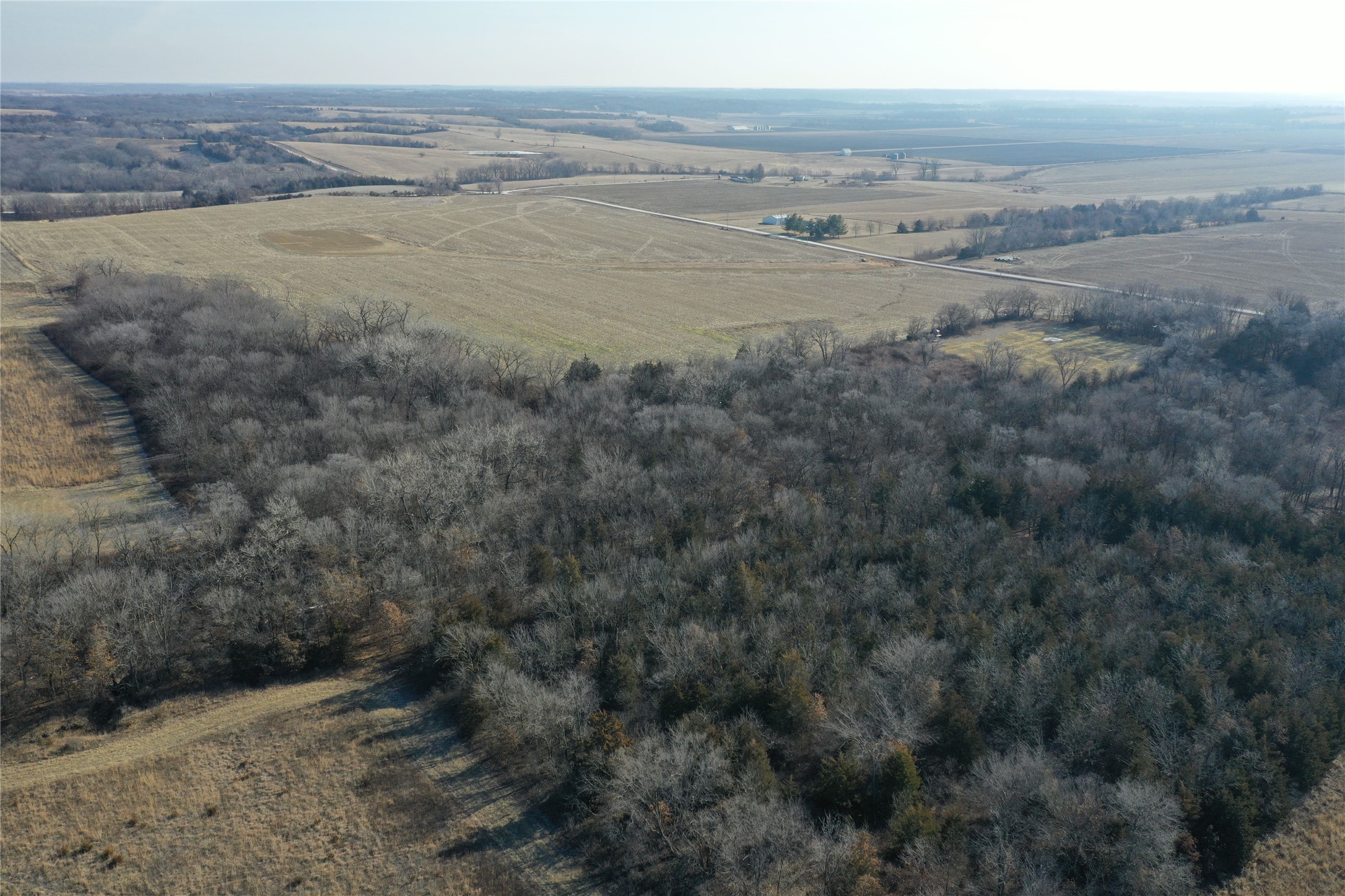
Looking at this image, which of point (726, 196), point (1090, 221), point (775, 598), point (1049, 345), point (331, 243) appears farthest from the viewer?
point (726, 196)

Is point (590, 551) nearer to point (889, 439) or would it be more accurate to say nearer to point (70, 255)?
point (889, 439)

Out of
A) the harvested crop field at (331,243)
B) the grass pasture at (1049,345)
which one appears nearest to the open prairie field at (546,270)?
the harvested crop field at (331,243)

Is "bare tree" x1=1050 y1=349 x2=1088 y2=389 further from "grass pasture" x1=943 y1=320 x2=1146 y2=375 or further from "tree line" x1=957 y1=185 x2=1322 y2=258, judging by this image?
"tree line" x1=957 y1=185 x2=1322 y2=258

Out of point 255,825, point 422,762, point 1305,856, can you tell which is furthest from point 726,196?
point 255,825

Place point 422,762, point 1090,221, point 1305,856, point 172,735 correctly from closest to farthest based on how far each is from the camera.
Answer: point 1305,856, point 422,762, point 172,735, point 1090,221

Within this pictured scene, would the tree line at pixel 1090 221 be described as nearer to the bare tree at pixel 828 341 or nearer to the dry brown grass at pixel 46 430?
the bare tree at pixel 828 341

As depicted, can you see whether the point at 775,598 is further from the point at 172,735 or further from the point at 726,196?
the point at 726,196

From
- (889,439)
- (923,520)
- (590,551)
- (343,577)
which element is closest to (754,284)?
(889,439)
